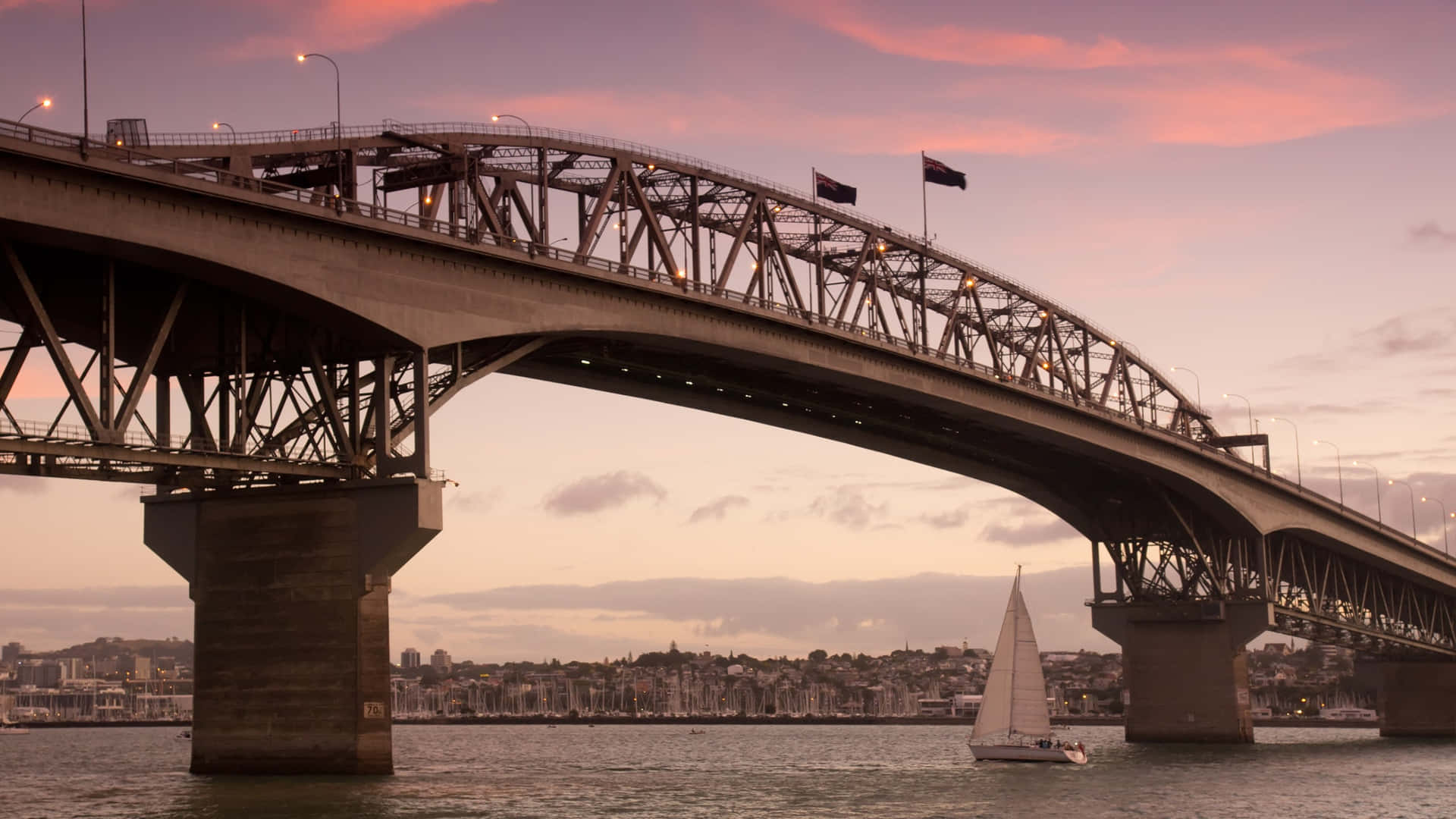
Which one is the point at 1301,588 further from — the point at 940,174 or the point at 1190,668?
the point at 940,174

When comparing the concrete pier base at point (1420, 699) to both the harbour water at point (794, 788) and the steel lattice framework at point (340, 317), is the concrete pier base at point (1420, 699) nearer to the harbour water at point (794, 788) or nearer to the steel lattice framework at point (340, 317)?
the harbour water at point (794, 788)

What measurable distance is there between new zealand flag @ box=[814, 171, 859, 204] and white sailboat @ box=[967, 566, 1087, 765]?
24.9 m

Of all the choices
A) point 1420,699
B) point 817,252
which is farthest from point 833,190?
point 1420,699

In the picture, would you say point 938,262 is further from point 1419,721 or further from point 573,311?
point 1419,721

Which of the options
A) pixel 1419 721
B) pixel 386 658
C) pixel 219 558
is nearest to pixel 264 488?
pixel 219 558

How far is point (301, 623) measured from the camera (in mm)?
55969

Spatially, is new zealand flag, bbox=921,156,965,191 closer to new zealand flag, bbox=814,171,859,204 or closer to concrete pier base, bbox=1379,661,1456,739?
new zealand flag, bbox=814,171,859,204

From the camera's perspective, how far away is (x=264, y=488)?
57156 mm

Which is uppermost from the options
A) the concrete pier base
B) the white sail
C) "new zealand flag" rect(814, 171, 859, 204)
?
"new zealand flag" rect(814, 171, 859, 204)

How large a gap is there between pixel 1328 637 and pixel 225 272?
336 feet

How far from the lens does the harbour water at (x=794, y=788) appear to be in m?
54.2

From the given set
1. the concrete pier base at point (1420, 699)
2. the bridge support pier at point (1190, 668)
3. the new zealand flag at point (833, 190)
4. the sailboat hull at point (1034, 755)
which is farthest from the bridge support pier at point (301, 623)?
the concrete pier base at point (1420, 699)

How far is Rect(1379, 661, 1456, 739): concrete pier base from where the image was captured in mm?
146875

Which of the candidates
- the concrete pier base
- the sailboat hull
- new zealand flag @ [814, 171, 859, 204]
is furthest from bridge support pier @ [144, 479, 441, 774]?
the concrete pier base
